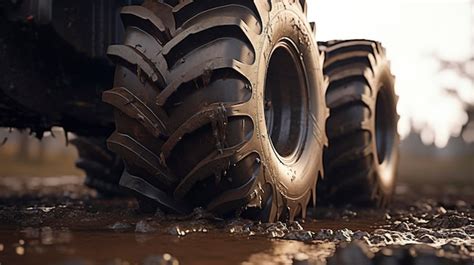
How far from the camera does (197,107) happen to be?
2.87 m

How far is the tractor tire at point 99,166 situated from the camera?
596cm

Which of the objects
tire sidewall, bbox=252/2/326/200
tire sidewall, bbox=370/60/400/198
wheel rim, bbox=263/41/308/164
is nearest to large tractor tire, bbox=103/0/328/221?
tire sidewall, bbox=252/2/326/200

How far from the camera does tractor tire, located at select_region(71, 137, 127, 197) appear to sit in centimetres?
596

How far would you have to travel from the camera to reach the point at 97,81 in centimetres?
392

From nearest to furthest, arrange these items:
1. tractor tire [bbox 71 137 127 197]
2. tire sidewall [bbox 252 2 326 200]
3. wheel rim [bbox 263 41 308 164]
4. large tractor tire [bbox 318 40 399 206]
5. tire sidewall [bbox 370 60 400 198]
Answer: tire sidewall [bbox 252 2 326 200]
wheel rim [bbox 263 41 308 164]
large tractor tire [bbox 318 40 399 206]
tire sidewall [bbox 370 60 400 198]
tractor tire [bbox 71 137 127 197]

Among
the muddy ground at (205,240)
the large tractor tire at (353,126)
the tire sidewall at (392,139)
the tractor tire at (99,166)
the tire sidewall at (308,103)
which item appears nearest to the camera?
the muddy ground at (205,240)

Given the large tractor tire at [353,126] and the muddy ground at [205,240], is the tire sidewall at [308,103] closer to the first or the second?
the muddy ground at [205,240]

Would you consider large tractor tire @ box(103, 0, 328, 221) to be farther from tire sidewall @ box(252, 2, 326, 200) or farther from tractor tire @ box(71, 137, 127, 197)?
tractor tire @ box(71, 137, 127, 197)

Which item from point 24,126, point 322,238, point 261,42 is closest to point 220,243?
point 322,238

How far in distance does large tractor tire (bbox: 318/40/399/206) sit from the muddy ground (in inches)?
41.0

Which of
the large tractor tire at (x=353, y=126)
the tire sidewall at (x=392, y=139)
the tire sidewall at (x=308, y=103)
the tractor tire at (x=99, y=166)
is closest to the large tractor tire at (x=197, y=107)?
the tire sidewall at (x=308, y=103)

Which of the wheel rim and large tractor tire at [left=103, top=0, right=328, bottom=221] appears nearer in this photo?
large tractor tire at [left=103, top=0, right=328, bottom=221]

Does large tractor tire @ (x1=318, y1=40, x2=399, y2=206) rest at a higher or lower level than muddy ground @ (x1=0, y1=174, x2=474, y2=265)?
higher

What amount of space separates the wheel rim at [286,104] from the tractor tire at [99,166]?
2.49m
